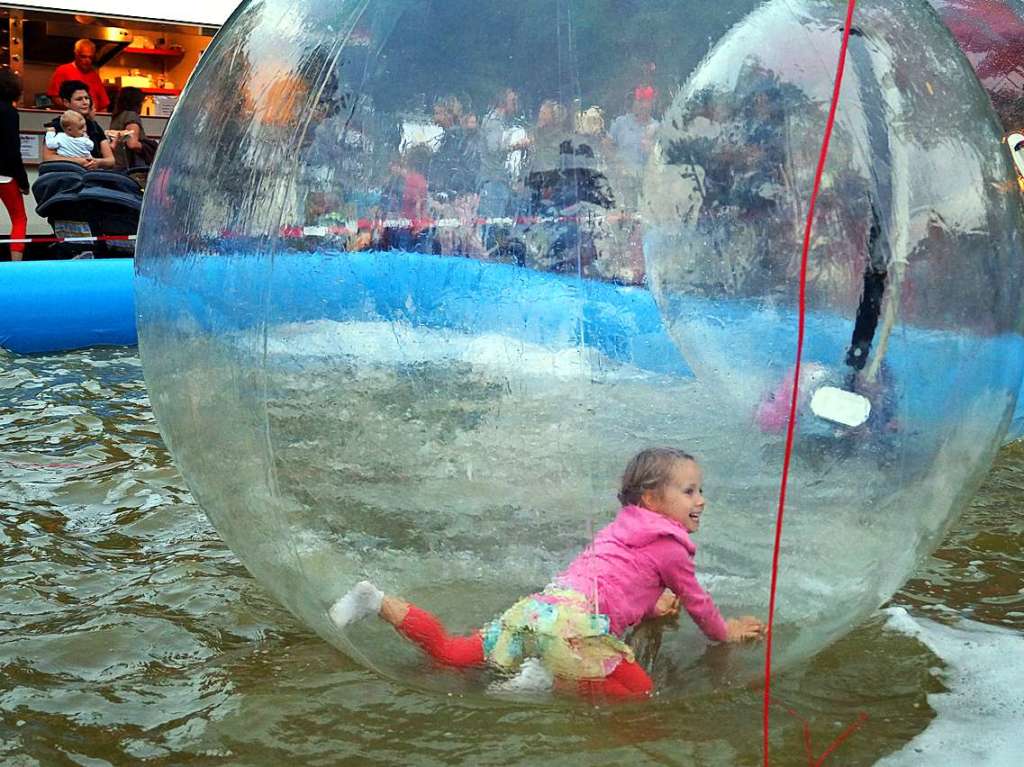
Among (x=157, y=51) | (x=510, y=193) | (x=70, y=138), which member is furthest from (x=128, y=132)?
(x=510, y=193)

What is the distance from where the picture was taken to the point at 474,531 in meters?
2.15

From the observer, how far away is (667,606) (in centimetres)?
225

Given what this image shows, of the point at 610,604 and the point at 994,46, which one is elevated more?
the point at 994,46

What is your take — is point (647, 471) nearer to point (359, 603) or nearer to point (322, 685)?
point (359, 603)

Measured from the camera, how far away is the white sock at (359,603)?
7.20 feet

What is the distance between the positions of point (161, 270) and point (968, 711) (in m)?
1.69

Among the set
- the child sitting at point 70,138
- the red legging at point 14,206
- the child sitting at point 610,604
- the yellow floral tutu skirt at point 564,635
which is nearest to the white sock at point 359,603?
the child sitting at point 610,604

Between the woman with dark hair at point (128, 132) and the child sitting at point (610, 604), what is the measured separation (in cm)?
650

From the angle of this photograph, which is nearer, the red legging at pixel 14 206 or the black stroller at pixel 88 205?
the black stroller at pixel 88 205

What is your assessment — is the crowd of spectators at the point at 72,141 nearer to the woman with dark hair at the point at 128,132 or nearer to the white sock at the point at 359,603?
the woman with dark hair at the point at 128,132

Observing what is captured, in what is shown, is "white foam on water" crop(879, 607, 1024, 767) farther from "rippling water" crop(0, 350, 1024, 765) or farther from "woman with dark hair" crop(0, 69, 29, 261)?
"woman with dark hair" crop(0, 69, 29, 261)

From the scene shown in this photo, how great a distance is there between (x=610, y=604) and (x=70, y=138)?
6.64 m

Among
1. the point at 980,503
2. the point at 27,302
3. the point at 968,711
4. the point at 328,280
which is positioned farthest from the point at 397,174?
the point at 27,302

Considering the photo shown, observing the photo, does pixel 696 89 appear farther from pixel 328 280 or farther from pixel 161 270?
pixel 161 270
